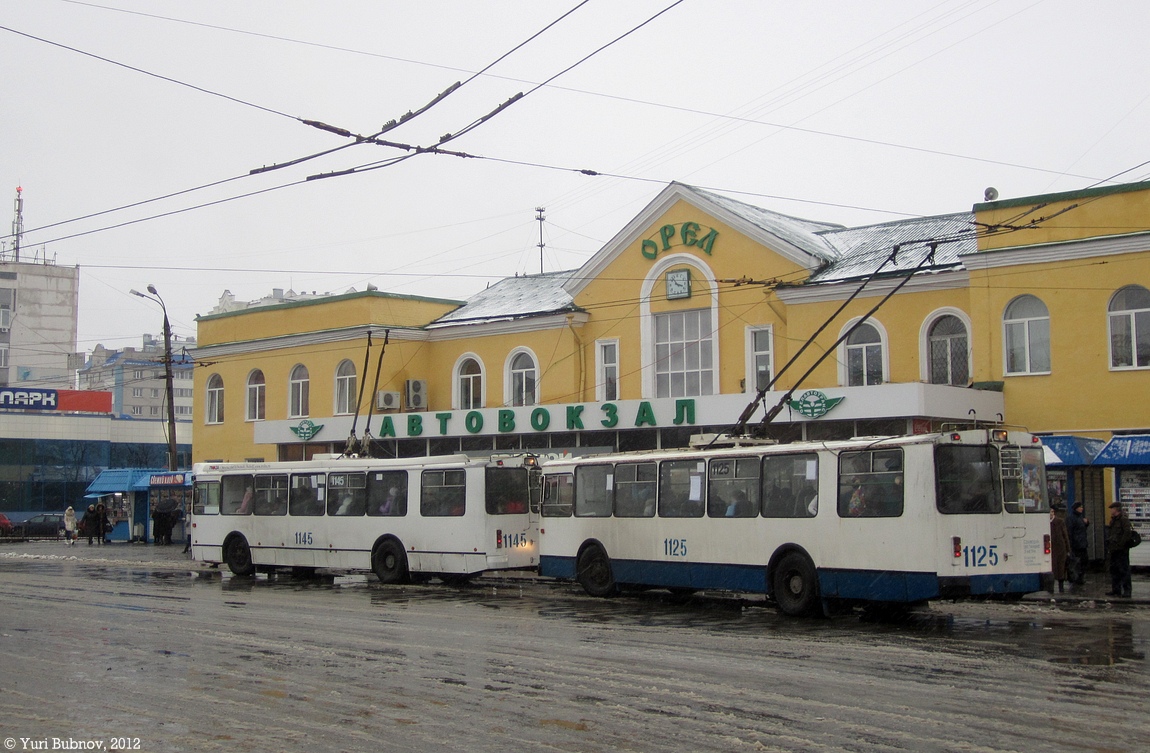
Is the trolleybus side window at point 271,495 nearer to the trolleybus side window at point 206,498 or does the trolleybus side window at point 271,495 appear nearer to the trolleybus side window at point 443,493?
the trolleybus side window at point 206,498

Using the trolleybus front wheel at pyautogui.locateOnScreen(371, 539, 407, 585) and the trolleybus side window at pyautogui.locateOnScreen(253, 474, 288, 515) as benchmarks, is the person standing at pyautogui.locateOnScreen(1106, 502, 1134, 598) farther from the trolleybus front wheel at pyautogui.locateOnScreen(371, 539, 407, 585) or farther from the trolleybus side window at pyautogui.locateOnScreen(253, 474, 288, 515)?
the trolleybus side window at pyautogui.locateOnScreen(253, 474, 288, 515)

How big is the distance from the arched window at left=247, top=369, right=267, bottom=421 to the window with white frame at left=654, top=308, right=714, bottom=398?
17212 mm

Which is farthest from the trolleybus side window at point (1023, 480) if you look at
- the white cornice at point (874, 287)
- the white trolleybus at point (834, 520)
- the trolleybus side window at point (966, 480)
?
the white cornice at point (874, 287)

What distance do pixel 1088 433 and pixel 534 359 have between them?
54.6ft

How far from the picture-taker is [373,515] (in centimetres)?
2475

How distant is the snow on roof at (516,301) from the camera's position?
36844 millimetres

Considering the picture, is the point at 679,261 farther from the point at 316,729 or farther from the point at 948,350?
the point at 316,729

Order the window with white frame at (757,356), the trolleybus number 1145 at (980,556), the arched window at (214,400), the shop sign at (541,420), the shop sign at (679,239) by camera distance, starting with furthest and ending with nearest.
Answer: the arched window at (214,400) < the shop sign at (679,239) < the window with white frame at (757,356) < the shop sign at (541,420) < the trolleybus number 1145 at (980,556)

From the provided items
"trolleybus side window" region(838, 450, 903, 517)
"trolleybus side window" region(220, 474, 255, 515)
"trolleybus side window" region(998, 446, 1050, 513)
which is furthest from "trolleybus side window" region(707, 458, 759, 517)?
"trolleybus side window" region(220, 474, 255, 515)

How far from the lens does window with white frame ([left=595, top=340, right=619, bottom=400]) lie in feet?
112

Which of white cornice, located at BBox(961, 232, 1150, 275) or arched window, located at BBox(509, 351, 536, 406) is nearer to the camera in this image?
white cornice, located at BBox(961, 232, 1150, 275)

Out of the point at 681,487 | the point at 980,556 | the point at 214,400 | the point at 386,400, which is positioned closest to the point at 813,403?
the point at 681,487

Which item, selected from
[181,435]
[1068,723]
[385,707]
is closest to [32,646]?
[385,707]

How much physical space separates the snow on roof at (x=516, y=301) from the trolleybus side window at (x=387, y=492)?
11.4m
